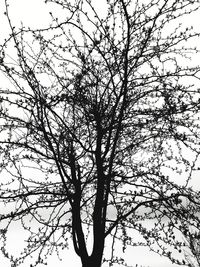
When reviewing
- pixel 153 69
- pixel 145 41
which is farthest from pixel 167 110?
pixel 145 41

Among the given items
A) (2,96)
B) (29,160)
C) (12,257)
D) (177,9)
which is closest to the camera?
(177,9)

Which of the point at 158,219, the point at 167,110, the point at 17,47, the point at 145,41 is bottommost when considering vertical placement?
the point at 158,219

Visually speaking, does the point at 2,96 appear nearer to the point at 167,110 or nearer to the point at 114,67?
the point at 114,67

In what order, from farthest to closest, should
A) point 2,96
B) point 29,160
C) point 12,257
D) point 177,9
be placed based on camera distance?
1. point 29,160
2. point 12,257
3. point 2,96
4. point 177,9

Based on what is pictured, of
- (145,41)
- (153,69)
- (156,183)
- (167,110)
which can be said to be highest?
(145,41)

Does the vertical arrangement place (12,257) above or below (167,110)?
below

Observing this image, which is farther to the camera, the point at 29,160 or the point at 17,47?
the point at 29,160

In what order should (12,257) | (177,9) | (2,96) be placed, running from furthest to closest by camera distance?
(12,257), (2,96), (177,9)

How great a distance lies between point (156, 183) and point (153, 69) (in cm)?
141

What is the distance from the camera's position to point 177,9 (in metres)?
4.22

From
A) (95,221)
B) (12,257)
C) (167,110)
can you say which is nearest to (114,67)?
(167,110)

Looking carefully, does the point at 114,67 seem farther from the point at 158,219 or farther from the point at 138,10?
the point at 158,219

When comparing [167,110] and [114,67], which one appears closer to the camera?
[167,110]

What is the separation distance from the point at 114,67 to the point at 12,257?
2.87 m
